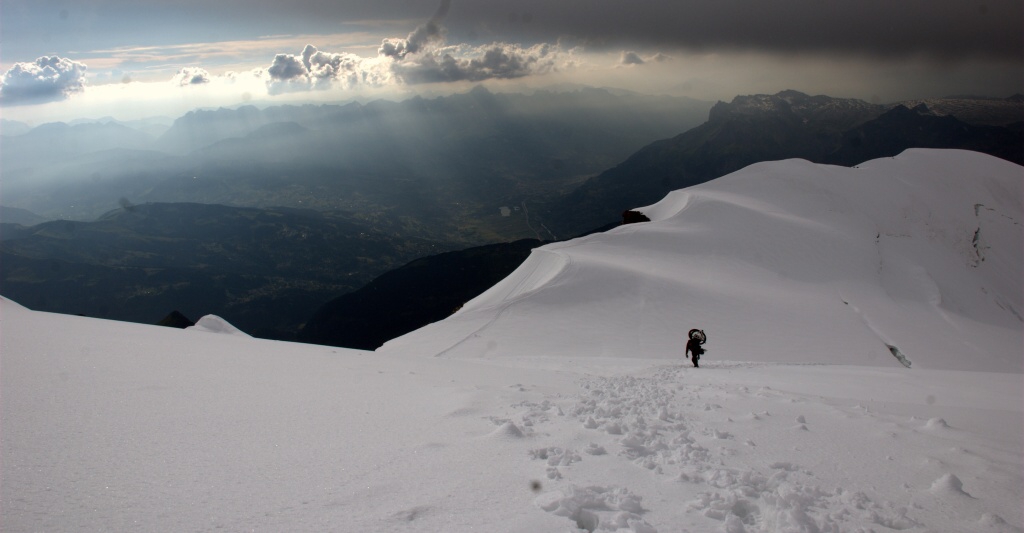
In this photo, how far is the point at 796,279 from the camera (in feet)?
119

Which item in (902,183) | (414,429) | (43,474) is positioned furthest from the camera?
(902,183)

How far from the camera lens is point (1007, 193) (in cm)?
5606

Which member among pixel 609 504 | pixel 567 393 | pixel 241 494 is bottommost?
pixel 567 393

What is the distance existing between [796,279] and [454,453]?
36.5m

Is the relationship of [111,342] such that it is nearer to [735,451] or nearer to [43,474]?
[43,474]

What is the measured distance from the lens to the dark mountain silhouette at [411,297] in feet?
347

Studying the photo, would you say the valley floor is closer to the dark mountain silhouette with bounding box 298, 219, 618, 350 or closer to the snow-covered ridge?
the snow-covered ridge

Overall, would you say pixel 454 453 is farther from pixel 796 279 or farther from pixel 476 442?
pixel 796 279

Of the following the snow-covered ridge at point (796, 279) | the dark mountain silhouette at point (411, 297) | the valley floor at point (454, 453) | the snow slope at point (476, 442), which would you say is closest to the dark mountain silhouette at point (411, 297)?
the dark mountain silhouette at point (411, 297)

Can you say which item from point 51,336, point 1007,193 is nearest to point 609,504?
point 51,336

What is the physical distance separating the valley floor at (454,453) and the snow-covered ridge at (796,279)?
44.2ft

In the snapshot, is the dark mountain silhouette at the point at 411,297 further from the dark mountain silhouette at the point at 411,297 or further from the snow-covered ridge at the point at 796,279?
the snow-covered ridge at the point at 796,279

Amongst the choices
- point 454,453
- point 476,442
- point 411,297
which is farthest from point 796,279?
point 411,297

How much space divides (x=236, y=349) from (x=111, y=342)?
276cm
